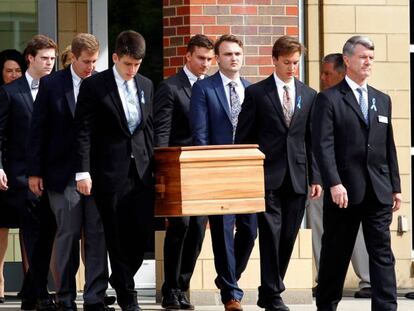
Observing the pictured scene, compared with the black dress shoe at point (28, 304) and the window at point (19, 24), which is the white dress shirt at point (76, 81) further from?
the window at point (19, 24)

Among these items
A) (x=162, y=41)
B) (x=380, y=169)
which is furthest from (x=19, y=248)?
(x=380, y=169)

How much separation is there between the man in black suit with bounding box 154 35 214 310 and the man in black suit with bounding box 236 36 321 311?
0.73 meters

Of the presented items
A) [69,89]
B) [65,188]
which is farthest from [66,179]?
[69,89]

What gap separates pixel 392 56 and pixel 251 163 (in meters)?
3.60

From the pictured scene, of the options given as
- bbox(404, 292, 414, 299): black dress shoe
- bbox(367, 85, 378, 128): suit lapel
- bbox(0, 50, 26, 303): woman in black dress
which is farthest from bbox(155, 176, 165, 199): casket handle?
bbox(404, 292, 414, 299): black dress shoe

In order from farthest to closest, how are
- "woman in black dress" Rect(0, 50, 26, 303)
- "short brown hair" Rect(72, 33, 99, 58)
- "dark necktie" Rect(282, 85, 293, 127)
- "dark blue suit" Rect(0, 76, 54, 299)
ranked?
1. "woman in black dress" Rect(0, 50, 26, 303)
2. "dark blue suit" Rect(0, 76, 54, 299)
3. "dark necktie" Rect(282, 85, 293, 127)
4. "short brown hair" Rect(72, 33, 99, 58)

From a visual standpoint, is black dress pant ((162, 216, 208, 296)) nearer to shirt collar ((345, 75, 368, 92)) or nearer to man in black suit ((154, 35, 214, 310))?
man in black suit ((154, 35, 214, 310))

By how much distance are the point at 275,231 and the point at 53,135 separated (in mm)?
1873

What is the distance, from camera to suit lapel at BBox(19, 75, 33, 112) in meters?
13.1

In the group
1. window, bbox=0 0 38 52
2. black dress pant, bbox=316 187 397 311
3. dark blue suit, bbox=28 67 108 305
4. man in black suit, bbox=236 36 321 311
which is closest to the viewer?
black dress pant, bbox=316 187 397 311

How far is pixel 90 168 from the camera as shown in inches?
482

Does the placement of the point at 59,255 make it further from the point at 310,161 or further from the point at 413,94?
the point at 413,94

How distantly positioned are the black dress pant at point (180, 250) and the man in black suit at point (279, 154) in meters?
0.86

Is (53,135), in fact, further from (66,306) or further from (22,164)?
(66,306)
